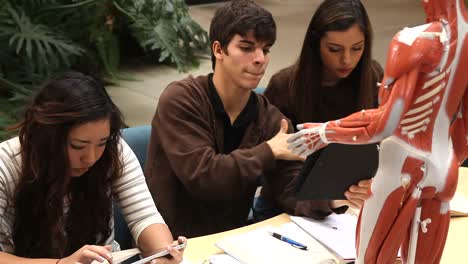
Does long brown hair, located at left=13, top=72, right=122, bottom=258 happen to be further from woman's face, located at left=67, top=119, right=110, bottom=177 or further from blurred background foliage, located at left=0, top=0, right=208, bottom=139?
blurred background foliage, located at left=0, top=0, right=208, bottom=139

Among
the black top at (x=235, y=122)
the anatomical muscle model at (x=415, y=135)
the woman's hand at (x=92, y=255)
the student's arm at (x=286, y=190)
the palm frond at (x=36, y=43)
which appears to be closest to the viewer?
the anatomical muscle model at (x=415, y=135)

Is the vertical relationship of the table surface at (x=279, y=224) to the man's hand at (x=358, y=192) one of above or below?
below

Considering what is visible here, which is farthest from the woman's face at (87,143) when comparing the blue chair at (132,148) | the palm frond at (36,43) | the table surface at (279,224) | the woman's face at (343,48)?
the palm frond at (36,43)

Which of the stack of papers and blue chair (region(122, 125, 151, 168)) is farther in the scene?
blue chair (region(122, 125, 151, 168))

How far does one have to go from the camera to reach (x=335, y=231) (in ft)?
5.06

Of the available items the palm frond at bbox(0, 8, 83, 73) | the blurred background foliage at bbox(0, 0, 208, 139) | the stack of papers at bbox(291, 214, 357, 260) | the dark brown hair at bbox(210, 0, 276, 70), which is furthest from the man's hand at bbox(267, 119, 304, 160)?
the palm frond at bbox(0, 8, 83, 73)

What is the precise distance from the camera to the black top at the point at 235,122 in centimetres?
176

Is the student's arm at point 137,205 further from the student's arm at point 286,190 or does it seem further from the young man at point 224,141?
the student's arm at point 286,190

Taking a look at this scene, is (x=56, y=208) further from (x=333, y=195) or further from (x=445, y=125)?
(x=445, y=125)

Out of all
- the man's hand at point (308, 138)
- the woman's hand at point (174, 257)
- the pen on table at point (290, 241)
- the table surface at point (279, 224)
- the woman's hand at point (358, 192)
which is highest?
the man's hand at point (308, 138)

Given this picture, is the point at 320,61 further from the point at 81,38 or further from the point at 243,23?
the point at 81,38

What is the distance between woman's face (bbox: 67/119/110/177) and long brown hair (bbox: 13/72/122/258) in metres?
0.01

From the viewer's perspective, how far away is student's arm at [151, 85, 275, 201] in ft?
5.35

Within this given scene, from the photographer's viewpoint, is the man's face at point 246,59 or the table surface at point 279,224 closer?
the table surface at point 279,224
